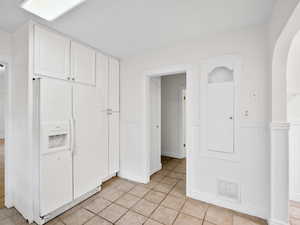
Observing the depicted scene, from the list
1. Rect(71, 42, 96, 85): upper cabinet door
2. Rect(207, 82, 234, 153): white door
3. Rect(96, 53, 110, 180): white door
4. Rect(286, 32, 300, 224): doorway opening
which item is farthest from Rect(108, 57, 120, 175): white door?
Rect(286, 32, 300, 224): doorway opening

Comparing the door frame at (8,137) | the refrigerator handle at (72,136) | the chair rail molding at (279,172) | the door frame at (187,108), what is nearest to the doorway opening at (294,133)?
the chair rail molding at (279,172)

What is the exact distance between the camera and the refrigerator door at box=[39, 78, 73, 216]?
173cm

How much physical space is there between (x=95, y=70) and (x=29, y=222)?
7.38 feet

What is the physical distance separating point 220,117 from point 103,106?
1.95 m

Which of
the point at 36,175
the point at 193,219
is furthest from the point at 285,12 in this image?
the point at 36,175

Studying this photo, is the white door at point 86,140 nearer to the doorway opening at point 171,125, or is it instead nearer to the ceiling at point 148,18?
the ceiling at point 148,18

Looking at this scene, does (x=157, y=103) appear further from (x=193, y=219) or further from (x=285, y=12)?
(x=285, y=12)

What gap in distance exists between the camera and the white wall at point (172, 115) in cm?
432

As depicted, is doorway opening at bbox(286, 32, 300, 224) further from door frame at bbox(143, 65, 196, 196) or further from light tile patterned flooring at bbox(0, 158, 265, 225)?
door frame at bbox(143, 65, 196, 196)

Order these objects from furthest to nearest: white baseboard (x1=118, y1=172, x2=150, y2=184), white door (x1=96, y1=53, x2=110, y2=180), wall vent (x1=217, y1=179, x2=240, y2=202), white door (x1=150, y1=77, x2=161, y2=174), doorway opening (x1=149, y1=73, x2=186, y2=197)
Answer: doorway opening (x1=149, y1=73, x2=186, y2=197) < white door (x1=150, y1=77, x2=161, y2=174) < white baseboard (x1=118, y1=172, x2=150, y2=184) < white door (x1=96, y1=53, x2=110, y2=180) < wall vent (x1=217, y1=179, x2=240, y2=202)

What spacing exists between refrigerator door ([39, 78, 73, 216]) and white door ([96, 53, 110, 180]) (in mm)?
557

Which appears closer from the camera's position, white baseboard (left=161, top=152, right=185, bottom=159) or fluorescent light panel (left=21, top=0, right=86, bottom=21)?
fluorescent light panel (left=21, top=0, right=86, bottom=21)

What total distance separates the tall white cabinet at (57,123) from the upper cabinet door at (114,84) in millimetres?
285

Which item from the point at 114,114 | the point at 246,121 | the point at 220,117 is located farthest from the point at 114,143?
the point at 246,121
